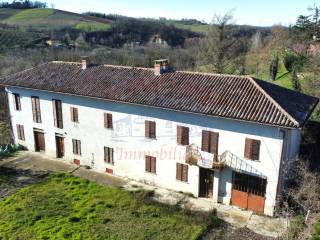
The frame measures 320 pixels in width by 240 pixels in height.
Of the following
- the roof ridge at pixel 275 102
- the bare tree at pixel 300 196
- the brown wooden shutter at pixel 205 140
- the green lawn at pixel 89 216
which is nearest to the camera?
the bare tree at pixel 300 196

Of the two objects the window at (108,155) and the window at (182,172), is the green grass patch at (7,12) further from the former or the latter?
the window at (182,172)

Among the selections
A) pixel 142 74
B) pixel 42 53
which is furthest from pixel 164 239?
pixel 42 53

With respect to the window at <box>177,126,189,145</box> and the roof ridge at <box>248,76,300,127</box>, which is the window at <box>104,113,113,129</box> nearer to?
the window at <box>177,126,189,145</box>

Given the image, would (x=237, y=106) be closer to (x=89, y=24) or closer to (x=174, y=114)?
(x=174, y=114)

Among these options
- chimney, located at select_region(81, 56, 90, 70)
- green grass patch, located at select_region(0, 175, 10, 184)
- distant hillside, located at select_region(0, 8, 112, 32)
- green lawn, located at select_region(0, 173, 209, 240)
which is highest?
distant hillside, located at select_region(0, 8, 112, 32)

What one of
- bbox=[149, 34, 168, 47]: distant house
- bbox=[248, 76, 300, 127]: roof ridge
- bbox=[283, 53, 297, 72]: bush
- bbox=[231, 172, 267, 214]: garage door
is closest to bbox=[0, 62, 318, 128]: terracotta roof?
bbox=[248, 76, 300, 127]: roof ridge

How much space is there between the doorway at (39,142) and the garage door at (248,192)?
17.8 meters

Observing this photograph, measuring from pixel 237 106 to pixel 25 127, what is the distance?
20.1m

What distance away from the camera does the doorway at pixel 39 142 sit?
30969 mm

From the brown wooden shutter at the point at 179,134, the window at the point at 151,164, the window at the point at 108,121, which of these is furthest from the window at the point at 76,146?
the brown wooden shutter at the point at 179,134

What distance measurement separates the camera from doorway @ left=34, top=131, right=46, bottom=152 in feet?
102

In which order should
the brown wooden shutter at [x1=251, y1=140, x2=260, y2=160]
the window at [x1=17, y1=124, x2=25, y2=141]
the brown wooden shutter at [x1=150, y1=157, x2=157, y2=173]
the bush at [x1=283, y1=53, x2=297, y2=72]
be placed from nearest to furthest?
the brown wooden shutter at [x1=251, y1=140, x2=260, y2=160] < the brown wooden shutter at [x1=150, y1=157, x2=157, y2=173] < the window at [x1=17, y1=124, x2=25, y2=141] < the bush at [x1=283, y1=53, x2=297, y2=72]

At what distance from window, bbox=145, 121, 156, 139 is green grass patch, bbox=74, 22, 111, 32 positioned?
7811 cm

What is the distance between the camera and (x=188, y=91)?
23.6m
